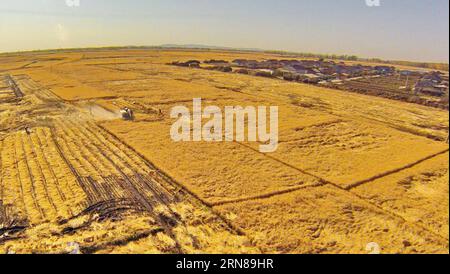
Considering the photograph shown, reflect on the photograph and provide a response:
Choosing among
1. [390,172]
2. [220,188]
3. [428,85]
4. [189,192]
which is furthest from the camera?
[428,85]

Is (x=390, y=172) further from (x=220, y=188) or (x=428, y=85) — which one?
(x=428, y=85)

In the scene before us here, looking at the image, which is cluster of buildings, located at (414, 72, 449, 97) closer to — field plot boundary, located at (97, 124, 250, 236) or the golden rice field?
the golden rice field

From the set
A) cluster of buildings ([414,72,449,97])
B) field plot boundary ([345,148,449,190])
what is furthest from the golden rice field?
cluster of buildings ([414,72,449,97])

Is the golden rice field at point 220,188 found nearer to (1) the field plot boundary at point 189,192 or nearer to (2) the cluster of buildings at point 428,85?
(1) the field plot boundary at point 189,192

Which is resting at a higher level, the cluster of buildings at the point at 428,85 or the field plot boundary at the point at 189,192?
the cluster of buildings at the point at 428,85

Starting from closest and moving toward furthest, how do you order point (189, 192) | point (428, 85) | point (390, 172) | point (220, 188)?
point (189, 192)
point (220, 188)
point (390, 172)
point (428, 85)

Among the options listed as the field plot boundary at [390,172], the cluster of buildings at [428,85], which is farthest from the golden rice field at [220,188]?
the cluster of buildings at [428,85]

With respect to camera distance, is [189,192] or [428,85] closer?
[189,192]

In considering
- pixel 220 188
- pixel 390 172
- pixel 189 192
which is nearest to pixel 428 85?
pixel 390 172

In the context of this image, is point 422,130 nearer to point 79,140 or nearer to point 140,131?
point 140,131
